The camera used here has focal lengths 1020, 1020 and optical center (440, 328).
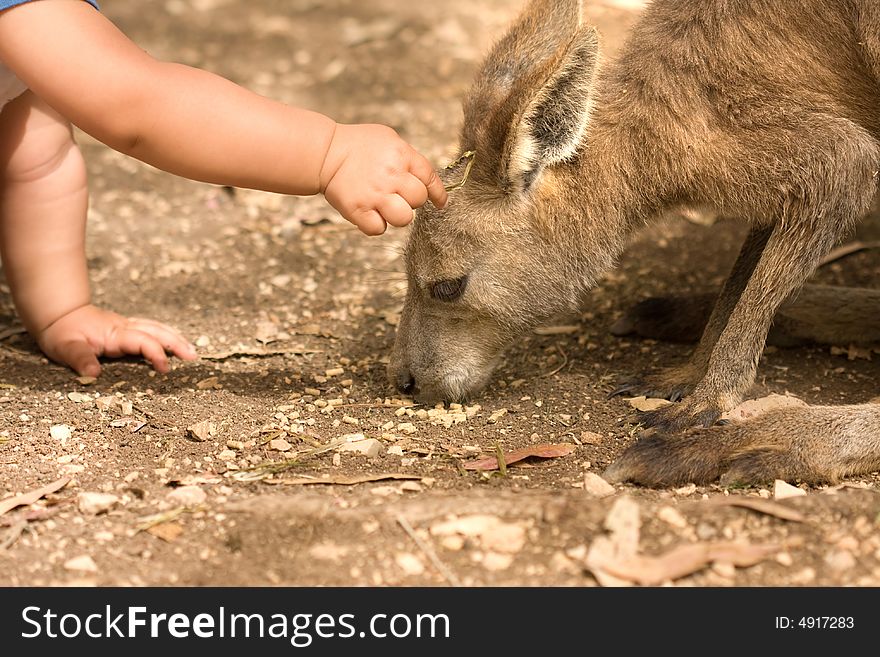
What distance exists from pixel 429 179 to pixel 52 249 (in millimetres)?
1575

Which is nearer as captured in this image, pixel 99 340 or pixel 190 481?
pixel 190 481

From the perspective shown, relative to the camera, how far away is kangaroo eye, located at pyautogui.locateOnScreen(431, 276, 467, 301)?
3.62 metres

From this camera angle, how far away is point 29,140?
3701 mm

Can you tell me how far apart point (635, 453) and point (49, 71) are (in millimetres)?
2036

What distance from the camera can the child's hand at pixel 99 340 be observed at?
12.6 ft

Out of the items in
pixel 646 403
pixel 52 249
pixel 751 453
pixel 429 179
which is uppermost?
pixel 429 179

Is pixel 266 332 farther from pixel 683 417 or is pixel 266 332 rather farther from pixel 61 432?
pixel 683 417

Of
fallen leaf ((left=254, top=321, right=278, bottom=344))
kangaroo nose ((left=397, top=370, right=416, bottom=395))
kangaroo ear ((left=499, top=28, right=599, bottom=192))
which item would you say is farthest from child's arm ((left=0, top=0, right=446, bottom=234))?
fallen leaf ((left=254, top=321, right=278, bottom=344))

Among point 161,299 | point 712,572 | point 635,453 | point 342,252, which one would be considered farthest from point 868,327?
point 161,299

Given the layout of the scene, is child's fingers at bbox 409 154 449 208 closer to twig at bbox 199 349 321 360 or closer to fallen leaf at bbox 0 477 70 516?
twig at bbox 199 349 321 360

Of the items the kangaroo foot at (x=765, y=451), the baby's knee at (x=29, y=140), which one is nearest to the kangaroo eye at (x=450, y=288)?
the kangaroo foot at (x=765, y=451)

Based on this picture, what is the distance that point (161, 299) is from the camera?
4.54 metres

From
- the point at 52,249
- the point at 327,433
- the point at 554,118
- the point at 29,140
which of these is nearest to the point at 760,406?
the point at 554,118

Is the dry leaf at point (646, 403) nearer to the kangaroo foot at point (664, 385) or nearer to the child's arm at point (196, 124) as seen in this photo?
the kangaroo foot at point (664, 385)
